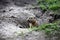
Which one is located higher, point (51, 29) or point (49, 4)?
point (51, 29)

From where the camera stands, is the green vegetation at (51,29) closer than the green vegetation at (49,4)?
Yes

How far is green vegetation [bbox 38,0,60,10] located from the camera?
1040cm

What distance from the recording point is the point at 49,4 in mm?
11594

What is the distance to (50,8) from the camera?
1077 centimetres

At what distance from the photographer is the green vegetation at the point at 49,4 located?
1040 cm

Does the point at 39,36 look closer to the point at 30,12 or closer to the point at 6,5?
the point at 30,12

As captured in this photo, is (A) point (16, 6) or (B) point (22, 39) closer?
(B) point (22, 39)

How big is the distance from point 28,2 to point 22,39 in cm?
672

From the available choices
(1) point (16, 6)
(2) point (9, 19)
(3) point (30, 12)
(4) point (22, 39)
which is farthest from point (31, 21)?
(1) point (16, 6)

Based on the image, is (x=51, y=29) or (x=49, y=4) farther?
(x=49, y=4)

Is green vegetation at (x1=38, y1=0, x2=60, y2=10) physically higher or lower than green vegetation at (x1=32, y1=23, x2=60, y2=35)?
lower

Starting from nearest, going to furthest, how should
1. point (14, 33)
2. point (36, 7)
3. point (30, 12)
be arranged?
1. point (14, 33)
2. point (30, 12)
3. point (36, 7)

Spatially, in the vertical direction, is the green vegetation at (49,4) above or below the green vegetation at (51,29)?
below

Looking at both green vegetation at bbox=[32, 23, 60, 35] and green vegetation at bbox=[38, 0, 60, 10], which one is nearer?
green vegetation at bbox=[32, 23, 60, 35]
